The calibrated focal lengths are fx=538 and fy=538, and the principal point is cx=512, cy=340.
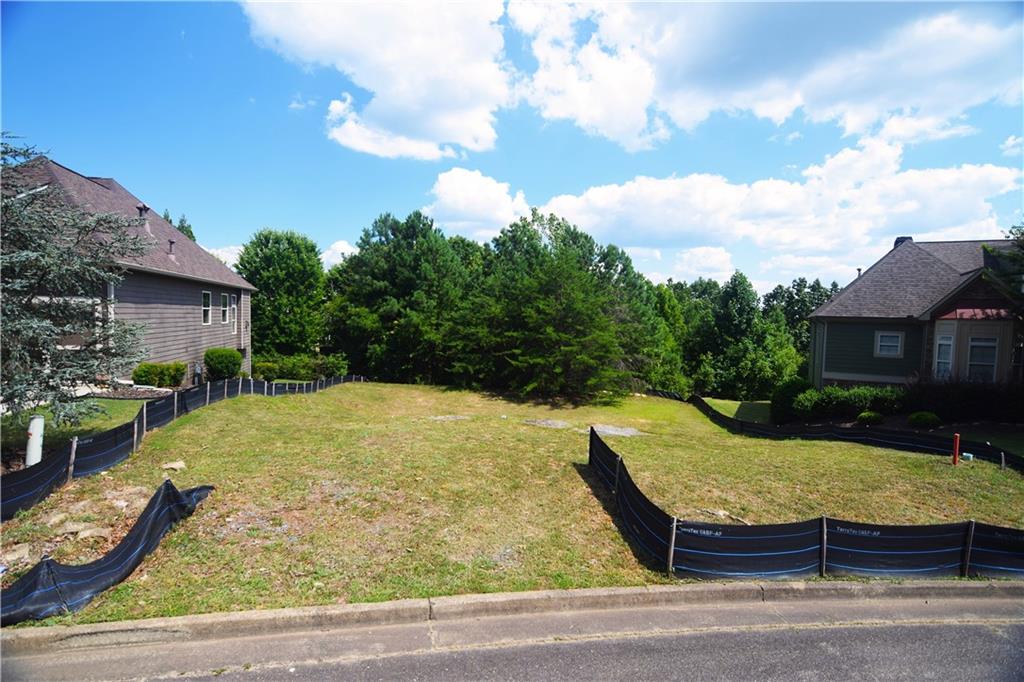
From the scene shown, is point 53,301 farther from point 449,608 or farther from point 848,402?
point 848,402

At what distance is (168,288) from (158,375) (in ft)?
13.8

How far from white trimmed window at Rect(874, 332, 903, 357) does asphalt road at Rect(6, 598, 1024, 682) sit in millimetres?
20413

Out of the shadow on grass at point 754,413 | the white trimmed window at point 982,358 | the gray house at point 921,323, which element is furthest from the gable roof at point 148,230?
the white trimmed window at point 982,358

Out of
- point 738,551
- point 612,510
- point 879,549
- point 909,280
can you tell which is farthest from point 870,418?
point 738,551

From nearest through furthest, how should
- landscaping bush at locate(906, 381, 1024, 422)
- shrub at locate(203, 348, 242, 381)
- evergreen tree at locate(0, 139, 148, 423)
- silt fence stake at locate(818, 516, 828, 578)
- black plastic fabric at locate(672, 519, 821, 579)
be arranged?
black plastic fabric at locate(672, 519, 821, 579) < silt fence stake at locate(818, 516, 828, 578) < evergreen tree at locate(0, 139, 148, 423) < landscaping bush at locate(906, 381, 1024, 422) < shrub at locate(203, 348, 242, 381)

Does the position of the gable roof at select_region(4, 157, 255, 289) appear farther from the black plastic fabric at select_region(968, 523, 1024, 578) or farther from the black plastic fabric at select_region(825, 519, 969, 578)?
the black plastic fabric at select_region(968, 523, 1024, 578)

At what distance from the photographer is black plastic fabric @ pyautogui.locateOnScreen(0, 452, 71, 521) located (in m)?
7.04

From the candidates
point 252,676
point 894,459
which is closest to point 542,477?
point 252,676

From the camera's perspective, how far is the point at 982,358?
19.9 m

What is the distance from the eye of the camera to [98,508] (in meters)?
7.72

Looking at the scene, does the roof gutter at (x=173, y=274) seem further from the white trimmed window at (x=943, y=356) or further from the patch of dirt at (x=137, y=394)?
the white trimmed window at (x=943, y=356)

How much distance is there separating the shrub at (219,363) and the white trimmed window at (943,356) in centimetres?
2867

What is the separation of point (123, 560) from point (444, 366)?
2967 centimetres

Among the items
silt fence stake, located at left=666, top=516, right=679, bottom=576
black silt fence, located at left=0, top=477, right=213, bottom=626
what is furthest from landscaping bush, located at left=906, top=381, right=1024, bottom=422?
black silt fence, located at left=0, top=477, right=213, bottom=626
